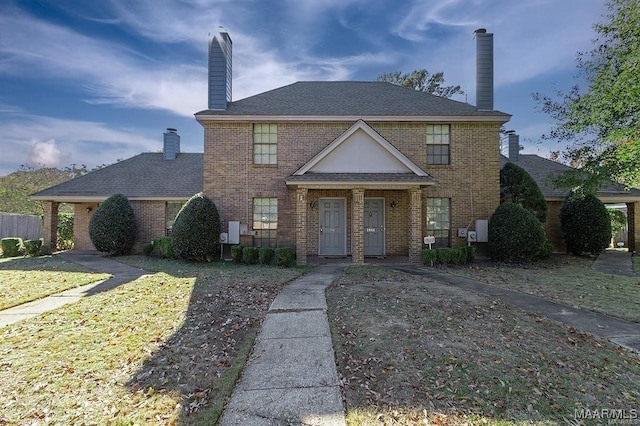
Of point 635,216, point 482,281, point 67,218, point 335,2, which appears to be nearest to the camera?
point 482,281

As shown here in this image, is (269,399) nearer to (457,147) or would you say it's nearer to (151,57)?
(457,147)

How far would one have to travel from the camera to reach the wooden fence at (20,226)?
16.8m

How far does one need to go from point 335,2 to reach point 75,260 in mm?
14132

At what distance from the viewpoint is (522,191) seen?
12.4 metres

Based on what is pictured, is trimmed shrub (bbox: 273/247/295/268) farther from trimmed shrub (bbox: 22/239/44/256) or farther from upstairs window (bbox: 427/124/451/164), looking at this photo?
trimmed shrub (bbox: 22/239/44/256)

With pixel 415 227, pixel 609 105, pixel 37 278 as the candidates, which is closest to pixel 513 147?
pixel 609 105

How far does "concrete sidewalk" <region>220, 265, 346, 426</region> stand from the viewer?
2.88m

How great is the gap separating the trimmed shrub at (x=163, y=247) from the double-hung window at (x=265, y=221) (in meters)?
3.29

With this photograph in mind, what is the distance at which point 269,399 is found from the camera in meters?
3.12

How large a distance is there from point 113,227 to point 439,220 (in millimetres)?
13617

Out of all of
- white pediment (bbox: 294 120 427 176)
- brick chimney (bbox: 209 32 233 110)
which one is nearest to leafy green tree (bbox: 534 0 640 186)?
white pediment (bbox: 294 120 427 176)

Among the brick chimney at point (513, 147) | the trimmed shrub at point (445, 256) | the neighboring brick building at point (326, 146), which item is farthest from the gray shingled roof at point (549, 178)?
the trimmed shrub at point (445, 256)

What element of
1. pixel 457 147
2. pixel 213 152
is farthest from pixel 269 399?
pixel 457 147

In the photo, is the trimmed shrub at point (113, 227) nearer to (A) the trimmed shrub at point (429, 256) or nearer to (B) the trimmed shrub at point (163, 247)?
(B) the trimmed shrub at point (163, 247)
